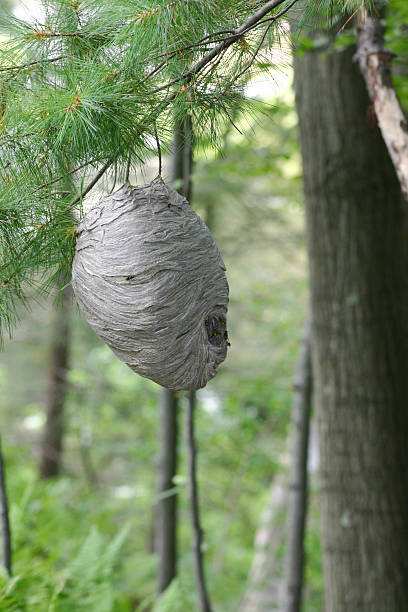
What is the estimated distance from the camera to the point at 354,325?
11.3 feet

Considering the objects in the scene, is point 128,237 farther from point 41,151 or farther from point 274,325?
point 274,325

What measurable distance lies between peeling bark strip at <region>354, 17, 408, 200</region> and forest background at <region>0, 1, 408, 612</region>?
6.60 ft

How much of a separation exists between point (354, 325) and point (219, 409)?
3787 millimetres

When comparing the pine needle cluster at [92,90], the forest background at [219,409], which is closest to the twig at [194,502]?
the forest background at [219,409]

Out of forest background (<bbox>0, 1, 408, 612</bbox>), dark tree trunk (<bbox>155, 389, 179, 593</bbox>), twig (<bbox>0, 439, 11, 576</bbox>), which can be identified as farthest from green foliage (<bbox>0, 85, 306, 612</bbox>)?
twig (<bbox>0, 439, 11, 576</bbox>)

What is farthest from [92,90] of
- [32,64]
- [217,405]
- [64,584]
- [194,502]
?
[217,405]

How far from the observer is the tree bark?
13.3 feet

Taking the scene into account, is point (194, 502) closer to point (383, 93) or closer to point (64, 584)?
point (64, 584)

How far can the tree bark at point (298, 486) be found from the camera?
405 centimetres

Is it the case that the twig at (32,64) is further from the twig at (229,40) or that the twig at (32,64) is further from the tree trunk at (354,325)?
the tree trunk at (354,325)

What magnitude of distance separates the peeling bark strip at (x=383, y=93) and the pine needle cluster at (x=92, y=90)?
68cm

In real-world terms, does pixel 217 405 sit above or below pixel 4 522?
above

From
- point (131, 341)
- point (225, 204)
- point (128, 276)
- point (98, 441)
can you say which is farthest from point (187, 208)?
point (98, 441)

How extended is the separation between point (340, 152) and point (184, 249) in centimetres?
223
